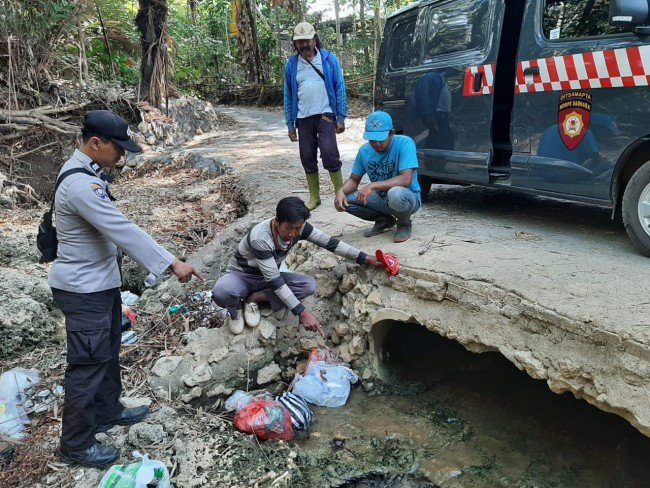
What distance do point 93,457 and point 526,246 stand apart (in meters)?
3.16

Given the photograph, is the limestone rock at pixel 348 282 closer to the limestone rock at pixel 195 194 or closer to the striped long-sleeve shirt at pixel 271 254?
the striped long-sleeve shirt at pixel 271 254

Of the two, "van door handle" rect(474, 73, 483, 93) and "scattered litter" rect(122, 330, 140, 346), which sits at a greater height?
"van door handle" rect(474, 73, 483, 93)

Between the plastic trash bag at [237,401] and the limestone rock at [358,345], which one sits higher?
the limestone rock at [358,345]

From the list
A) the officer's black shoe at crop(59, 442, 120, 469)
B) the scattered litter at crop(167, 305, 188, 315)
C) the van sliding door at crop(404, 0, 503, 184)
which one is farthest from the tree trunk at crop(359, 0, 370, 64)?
the officer's black shoe at crop(59, 442, 120, 469)

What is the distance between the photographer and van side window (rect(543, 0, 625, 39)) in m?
3.54

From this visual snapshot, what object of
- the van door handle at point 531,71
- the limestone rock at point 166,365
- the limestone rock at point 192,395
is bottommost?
the limestone rock at point 192,395

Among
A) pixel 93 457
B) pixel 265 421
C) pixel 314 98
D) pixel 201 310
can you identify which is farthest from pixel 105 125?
pixel 314 98

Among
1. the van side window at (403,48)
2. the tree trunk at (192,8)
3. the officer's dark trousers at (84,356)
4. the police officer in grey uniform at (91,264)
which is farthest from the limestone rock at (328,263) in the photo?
the tree trunk at (192,8)

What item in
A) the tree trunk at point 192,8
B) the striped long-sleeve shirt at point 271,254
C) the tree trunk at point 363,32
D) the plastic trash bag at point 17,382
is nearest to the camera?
the plastic trash bag at point 17,382

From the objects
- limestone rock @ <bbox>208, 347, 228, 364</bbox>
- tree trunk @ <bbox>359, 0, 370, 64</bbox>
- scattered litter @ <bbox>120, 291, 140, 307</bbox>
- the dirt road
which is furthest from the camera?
tree trunk @ <bbox>359, 0, 370, 64</bbox>

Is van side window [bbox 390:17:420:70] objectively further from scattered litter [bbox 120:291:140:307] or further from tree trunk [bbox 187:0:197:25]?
tree trunk [bbox 187:0:197:25]

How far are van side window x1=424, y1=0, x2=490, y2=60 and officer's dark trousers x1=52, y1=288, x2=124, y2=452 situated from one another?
3.53 meters

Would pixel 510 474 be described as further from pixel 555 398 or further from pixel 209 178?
pixel 209 178

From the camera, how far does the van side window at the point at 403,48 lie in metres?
5.16
